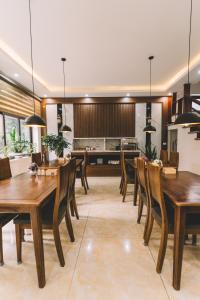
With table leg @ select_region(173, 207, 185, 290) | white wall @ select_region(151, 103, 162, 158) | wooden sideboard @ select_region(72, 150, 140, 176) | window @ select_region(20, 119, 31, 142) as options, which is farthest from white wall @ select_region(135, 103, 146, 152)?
table leg @ select_region(173, 207, 185, 290)

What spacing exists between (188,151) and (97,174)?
2944 mm

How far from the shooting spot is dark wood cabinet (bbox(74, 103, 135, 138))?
6.43 metres

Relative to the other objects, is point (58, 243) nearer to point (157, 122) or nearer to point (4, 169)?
point (4, 169)

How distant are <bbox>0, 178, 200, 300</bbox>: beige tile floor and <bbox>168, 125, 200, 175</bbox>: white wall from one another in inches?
96.9

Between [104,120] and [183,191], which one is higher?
[104,120]

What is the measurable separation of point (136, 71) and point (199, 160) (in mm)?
2668

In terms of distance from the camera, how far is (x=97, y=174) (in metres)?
6.12

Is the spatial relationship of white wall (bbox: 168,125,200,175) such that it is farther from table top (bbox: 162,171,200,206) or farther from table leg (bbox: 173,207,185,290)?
table leg (bbox: 173,207,185,290)

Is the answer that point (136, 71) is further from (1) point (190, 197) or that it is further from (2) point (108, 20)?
(1) point (190, 197)

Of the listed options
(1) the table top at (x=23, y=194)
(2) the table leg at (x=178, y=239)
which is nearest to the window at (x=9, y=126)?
(1) the table top at (x=23, y=194)

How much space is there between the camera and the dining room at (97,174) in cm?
158

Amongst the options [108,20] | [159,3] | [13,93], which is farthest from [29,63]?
[159,3]

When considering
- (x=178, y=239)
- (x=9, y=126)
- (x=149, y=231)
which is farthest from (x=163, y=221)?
(x=9, y=126)

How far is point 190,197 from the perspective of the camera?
162cm
